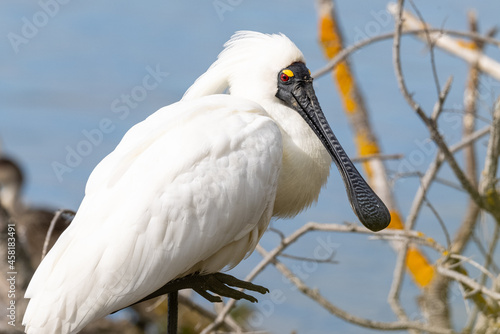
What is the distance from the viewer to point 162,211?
4043mm

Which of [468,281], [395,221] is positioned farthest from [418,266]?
[468,281]

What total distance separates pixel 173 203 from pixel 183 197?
2.4 inches

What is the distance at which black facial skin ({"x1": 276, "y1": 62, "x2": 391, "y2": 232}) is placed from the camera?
467 cm

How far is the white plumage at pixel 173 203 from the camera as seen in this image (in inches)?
155

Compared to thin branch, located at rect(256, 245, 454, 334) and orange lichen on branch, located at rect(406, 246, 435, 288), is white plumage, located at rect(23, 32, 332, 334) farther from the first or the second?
orange lichen on branch, located at rect(406, 246, 435, 288)

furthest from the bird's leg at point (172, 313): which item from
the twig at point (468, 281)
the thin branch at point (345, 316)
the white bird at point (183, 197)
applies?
the twig at point (468, 281)

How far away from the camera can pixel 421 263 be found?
786 cm

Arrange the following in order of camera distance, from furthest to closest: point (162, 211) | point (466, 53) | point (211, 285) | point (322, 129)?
point (466, 53), point (322, 129), point (211, 285), point (162, 211)

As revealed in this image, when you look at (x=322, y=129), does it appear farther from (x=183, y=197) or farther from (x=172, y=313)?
(x=172, y=313)

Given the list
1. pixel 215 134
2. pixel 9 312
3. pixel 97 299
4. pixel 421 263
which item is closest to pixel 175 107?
pixel 215 134

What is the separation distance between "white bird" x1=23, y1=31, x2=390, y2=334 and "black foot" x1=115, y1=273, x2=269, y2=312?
74 millimetres

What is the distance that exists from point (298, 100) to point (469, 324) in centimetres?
167

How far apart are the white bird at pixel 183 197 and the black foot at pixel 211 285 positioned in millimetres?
74

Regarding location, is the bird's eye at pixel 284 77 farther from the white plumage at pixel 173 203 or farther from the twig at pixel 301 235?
the twig at pixel 301 235
